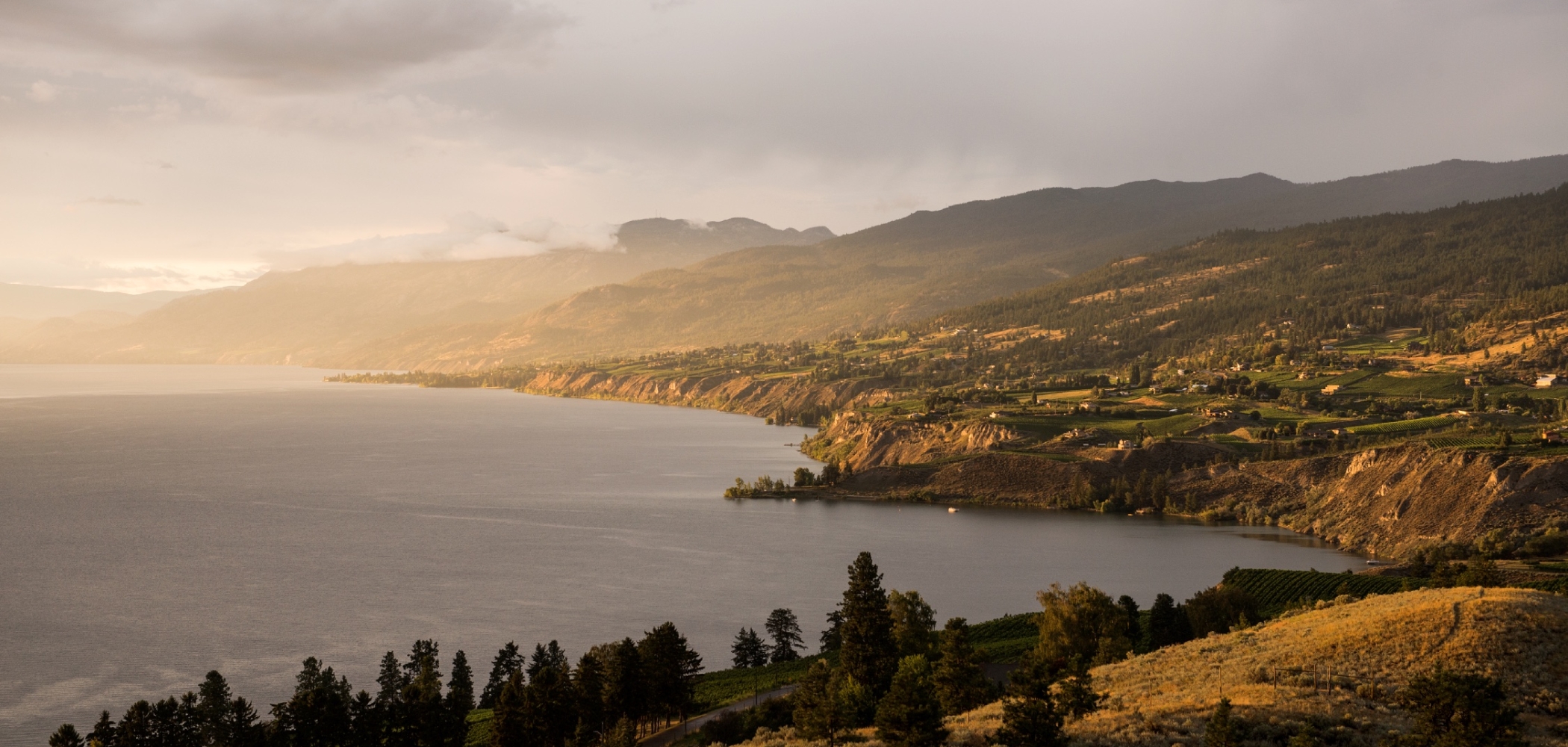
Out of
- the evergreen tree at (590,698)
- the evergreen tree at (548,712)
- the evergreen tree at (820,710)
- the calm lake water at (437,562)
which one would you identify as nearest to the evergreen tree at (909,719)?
the evergreen tree at (820,710)

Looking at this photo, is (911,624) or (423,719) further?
(911,624)

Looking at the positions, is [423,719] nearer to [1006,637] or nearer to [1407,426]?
[1006,637]

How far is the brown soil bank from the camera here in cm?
9319

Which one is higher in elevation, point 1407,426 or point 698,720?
point 1407,426

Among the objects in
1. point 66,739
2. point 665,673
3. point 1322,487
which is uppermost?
point 1322,487

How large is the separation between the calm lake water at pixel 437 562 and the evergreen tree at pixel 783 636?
3.43m

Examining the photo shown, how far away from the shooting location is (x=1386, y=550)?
3772 inches

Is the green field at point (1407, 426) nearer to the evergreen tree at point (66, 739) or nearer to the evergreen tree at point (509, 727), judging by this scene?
the evergreen tree at point (509, 727)

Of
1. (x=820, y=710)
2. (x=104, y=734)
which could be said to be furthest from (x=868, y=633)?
(x=104, y=734)

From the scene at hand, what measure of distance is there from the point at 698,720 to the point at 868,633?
368 inches

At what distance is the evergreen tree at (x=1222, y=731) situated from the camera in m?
28.0

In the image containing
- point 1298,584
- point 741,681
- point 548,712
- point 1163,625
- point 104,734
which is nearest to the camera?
point 104,734

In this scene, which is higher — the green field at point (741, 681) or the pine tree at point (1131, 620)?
the pine tree at point (1131, 620)

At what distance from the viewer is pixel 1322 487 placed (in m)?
112
